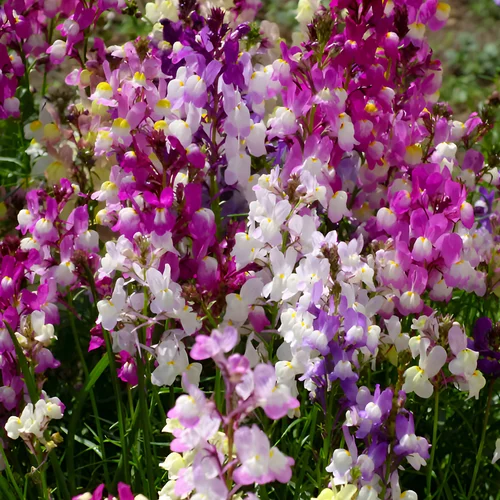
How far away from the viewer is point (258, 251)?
185cm

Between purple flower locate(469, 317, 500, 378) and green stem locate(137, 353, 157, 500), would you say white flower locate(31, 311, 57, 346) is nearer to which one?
green stem locate(137, 353, 157, 500)

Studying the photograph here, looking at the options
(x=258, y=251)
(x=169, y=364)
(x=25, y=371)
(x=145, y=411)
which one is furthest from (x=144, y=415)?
(x=258, y=251)

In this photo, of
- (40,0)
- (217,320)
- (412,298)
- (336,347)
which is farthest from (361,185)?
(40,0)

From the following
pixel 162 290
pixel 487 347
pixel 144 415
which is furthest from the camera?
pixel 487 347

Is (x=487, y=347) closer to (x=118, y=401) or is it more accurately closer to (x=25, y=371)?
(x=118, y=401)

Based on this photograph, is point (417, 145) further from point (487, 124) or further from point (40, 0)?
point (40, 0)

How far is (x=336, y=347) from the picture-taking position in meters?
1.64

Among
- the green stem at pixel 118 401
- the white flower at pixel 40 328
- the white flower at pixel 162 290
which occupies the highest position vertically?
the white flower at pixel 162 290

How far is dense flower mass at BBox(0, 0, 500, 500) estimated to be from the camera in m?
1.68

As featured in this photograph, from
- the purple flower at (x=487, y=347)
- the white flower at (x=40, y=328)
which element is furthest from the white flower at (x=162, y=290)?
the purple flower at (x=487, y=347)

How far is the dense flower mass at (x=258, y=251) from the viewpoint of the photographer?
5.52ft

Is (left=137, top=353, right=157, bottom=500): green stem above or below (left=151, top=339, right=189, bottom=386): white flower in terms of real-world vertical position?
below

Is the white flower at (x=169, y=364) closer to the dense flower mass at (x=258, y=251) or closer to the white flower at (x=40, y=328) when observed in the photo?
the dense flower mass at (x=258, y=251)

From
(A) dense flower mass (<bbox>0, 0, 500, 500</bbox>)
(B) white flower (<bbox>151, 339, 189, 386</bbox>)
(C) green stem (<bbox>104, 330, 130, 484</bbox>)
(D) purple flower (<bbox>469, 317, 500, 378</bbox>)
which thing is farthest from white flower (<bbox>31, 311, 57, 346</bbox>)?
(D) purple flower (<bbox>469, 317, 500, 378</bbox>)
